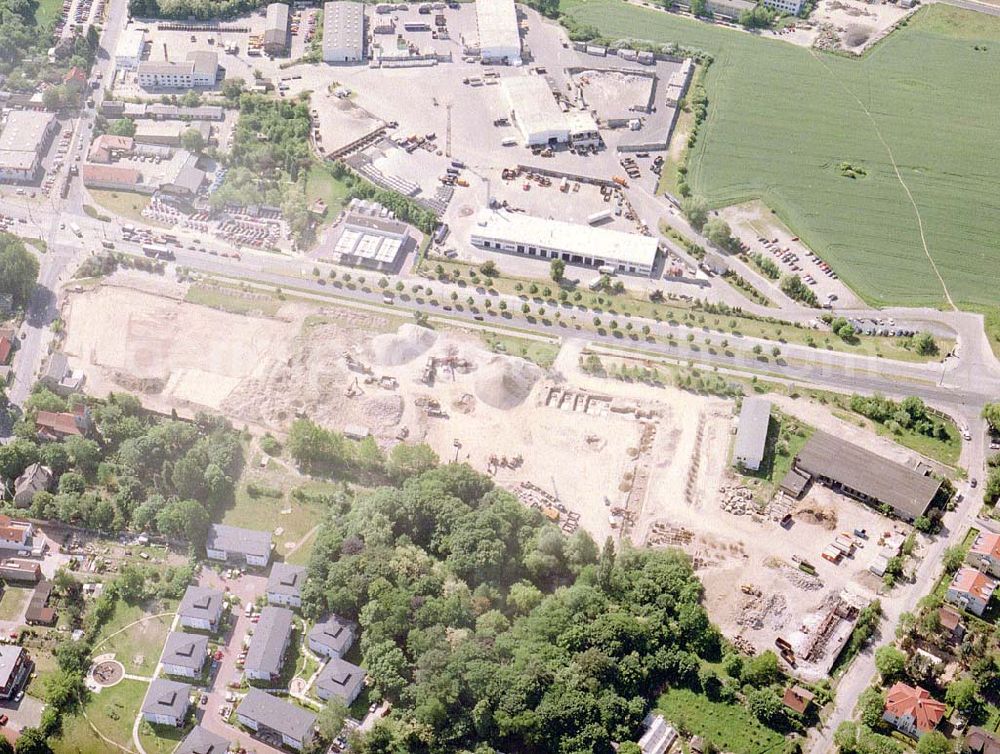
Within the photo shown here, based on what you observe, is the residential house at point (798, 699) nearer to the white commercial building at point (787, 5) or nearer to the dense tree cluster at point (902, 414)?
the dense tree cluster at point (902, 414)

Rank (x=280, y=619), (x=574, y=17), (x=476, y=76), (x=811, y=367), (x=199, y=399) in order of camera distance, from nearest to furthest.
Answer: (x=280, y=619)
(x=199, y=399)
(x=811, y=367)
(x=476, y=76)
(x=574, y=17)

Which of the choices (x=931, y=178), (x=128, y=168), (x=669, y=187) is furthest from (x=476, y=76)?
(x=931, y=178)

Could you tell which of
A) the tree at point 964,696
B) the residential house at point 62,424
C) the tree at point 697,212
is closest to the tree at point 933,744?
the tree at point 964,696

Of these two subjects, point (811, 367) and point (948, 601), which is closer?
point (948, 601)

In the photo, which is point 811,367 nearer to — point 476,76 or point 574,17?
point 476,76

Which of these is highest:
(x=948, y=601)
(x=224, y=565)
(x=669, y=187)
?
(x=669, y=187)

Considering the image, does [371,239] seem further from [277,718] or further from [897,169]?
[897,169]

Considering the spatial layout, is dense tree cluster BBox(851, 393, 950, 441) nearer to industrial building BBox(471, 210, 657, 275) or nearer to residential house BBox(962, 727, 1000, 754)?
industrial building BBox(471, 210, 657, 275)

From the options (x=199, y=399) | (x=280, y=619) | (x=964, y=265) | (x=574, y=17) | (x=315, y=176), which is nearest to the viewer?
(x=280, y=619)
